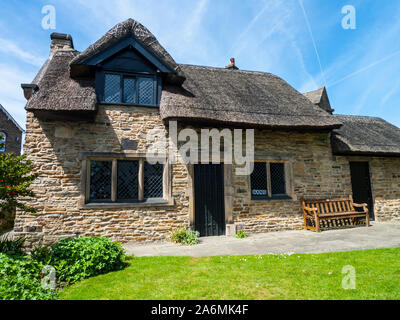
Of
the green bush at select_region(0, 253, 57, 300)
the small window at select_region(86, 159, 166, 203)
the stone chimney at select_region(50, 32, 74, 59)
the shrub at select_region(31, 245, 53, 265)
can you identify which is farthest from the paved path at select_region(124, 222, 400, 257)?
the stone chimney at select_region(50, 32, 74, 59)

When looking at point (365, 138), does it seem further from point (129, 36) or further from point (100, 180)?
point (100, 180)

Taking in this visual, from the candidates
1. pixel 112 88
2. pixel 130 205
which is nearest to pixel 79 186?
pixel 130 205

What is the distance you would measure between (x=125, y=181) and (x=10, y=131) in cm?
1729

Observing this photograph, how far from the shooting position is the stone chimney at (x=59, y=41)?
28.9ft

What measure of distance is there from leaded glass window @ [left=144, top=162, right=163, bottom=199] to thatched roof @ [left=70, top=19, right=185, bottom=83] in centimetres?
298

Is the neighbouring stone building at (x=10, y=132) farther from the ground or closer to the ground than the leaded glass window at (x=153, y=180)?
farther from the ground

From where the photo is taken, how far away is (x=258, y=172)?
8375 millimetres

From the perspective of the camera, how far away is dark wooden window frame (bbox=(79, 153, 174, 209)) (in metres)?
6.73

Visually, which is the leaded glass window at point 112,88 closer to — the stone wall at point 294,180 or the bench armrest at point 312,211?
the stone wall at point 294,180

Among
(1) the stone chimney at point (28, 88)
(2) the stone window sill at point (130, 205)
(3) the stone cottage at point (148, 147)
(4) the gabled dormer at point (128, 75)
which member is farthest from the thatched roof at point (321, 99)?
(1) the stone chimney at point (28, 88)

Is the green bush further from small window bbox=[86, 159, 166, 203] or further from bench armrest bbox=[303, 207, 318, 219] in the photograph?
bench armrest bbox=[303, 207, 318, 219]

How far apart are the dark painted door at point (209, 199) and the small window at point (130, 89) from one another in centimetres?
264

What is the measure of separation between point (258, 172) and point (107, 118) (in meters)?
5.12
